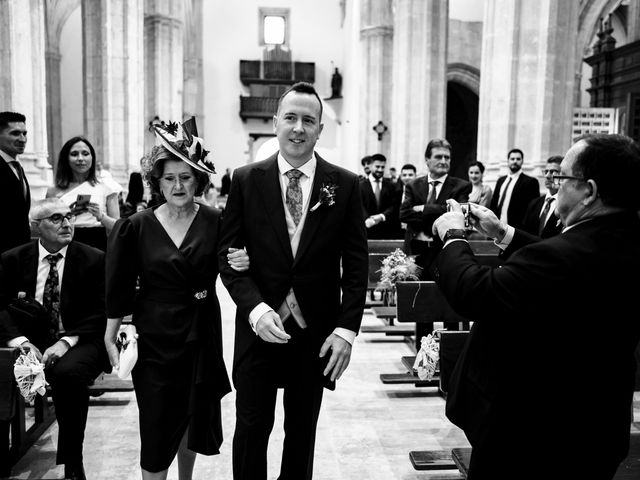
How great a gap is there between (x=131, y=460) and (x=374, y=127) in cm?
1616

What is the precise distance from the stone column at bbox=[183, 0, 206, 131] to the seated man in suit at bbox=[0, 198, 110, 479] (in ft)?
76.5

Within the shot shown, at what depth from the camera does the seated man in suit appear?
3.69 metres

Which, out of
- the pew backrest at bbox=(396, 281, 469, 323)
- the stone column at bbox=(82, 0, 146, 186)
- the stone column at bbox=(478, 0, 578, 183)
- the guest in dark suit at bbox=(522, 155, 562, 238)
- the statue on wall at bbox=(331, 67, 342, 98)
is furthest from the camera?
the statue on wall at bbox=(331, 67, 342, 98)

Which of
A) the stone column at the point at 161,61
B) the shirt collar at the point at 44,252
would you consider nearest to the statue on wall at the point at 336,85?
the stone column at the point at 161,61

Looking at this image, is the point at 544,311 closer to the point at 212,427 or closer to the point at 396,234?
the point at 212,427

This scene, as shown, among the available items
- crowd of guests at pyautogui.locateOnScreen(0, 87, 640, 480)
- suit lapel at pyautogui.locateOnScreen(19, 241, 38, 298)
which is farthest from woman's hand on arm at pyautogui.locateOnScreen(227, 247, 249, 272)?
suit lapel at pyautogui.locateOnScreen(19, 241, 38, 298)

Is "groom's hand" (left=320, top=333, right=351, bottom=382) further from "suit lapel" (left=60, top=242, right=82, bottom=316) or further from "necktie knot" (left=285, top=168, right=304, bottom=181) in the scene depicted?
"suit lapel" (left=60, top=242, right=82, bottom=316)

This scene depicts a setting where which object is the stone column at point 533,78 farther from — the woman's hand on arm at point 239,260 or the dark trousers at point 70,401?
the woman's hand on arm at point 239,260

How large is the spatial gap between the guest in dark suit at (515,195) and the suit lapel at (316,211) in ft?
18.1

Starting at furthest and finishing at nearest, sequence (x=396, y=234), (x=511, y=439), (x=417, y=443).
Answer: (x=396, y=234) → (x=417, y=443) → (x=511, y=439)

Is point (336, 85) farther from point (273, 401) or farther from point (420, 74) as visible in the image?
point (273, 401)

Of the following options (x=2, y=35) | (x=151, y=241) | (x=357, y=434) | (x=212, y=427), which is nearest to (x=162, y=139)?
(x=151, y=241)

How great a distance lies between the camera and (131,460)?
13.3ft

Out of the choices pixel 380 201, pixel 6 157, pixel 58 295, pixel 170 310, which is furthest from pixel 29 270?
pixel 380 201
